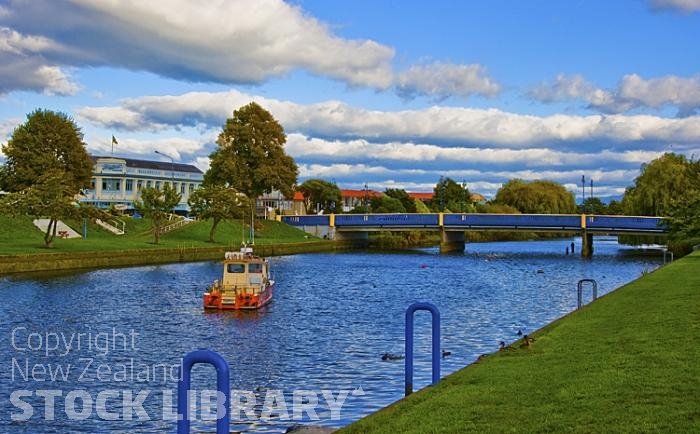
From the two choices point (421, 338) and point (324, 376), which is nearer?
point (324, 376)

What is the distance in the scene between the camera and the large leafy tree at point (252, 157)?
376 ft

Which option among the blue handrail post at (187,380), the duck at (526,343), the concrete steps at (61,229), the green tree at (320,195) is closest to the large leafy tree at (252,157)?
the concrete steps at (61,229)

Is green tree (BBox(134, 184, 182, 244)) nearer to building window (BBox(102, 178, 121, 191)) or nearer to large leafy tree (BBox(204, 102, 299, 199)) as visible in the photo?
large leafy tree (BBox(204, 102, 299, 199))

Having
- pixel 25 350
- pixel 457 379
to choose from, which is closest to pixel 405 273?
pixel 25 350

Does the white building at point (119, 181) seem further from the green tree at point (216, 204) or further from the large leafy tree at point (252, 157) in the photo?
the green tree at point (216, 204)

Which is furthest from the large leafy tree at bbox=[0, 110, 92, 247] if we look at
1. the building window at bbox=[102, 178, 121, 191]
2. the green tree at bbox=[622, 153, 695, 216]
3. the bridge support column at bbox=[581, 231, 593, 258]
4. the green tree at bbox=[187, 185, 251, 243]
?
the green tree at bbox=[622, 153, 695, 216]

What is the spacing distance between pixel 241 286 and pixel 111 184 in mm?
111695

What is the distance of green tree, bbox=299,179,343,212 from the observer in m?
194

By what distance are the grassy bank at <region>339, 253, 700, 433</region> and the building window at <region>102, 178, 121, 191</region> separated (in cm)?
13417

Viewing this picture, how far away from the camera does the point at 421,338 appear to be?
98.0 feet

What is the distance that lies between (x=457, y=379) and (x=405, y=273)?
55264 mm

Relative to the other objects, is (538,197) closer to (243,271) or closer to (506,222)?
(506,222)

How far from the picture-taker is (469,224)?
4437 inches

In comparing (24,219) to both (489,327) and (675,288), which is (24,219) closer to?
(489,327)
